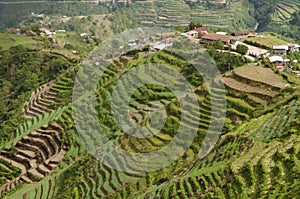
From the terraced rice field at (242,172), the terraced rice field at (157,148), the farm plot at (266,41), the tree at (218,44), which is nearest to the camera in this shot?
the terraced rice field at (242,172)

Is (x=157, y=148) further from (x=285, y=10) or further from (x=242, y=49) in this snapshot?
(x=285, y=10)

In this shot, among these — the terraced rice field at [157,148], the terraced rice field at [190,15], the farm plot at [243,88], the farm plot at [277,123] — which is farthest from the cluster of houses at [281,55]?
the terraced rice field at [190,15]

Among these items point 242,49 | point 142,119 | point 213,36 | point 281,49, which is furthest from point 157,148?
point 213,36

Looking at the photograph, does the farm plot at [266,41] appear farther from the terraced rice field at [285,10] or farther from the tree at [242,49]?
the terraced rice field at [285,10]

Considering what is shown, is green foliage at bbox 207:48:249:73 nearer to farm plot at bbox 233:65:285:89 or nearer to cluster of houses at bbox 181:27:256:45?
farm plot at bbox 233:65:285:89

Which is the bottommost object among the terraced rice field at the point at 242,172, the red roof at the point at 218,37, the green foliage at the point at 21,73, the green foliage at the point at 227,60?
the green foliage at the point at 21,73

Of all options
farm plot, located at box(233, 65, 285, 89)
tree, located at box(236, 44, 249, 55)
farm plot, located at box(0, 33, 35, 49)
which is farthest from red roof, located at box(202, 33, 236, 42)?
farm plot, located at box(0, 33, 35, 49)

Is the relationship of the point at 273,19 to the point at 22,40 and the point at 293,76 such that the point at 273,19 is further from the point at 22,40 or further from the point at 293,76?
the point at 293,76

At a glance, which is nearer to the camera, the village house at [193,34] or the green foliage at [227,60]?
the green foliage at [227,60]

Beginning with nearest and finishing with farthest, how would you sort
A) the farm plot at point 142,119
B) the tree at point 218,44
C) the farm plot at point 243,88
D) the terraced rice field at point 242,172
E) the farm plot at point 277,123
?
1. the terraced rice field at point 242,172
2. the farm plot at point 277,123
3. the farm plot at point 142,119
4. the farm plot at point 243,88
5. the tree at point 218,44

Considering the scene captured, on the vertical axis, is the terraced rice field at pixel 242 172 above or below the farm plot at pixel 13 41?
above

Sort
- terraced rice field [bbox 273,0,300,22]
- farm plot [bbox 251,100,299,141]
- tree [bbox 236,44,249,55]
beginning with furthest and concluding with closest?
1. terraced rice field [bbox 273,0,300,22]
2. tree [bbox 236,44,249,55]
3. farm plot [bbox 251,100,299,141]
